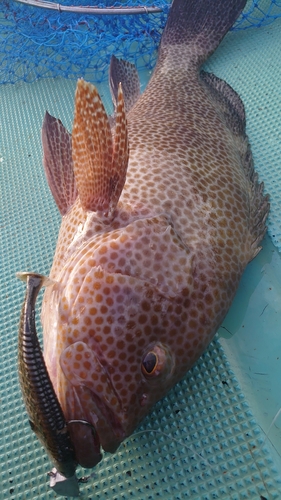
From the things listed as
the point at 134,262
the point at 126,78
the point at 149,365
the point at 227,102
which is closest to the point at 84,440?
the point at 149,365

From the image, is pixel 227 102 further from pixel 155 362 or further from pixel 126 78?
pixel 155 362

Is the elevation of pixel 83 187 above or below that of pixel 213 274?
above

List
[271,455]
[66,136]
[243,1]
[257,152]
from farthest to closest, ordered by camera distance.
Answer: [243,1] < [257,152] < [66,136] < [271,455]

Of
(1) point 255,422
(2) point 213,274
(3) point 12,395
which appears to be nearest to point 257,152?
(2) point 213,274

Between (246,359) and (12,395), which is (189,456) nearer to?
(246,359)

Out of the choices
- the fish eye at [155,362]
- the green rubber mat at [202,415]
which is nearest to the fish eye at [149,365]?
the fish eye at [155,362]

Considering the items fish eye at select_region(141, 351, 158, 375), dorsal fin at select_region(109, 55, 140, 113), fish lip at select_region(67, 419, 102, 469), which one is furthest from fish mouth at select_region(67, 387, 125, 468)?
dorsal fin at select_region(109, 55, 140, 113)

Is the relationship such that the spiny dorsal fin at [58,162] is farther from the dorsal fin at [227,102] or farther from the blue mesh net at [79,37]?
the blue mesh net at [79,37]
